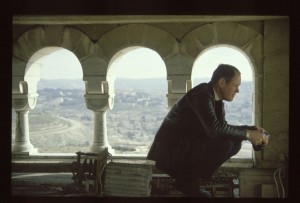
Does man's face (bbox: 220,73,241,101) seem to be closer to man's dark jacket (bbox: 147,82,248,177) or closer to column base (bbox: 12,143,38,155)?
man's dark jacket (bbox: 147,82,248,177)

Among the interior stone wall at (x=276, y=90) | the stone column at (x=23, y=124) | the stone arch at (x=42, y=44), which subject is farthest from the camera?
the stone column at (x=23, y=124)

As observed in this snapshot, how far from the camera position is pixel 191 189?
7871 millimetres

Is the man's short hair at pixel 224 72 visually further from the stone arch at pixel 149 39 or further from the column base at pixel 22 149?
the column base at pixel 22 149

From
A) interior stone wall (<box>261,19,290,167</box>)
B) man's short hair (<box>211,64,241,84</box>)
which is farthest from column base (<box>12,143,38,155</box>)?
interior stone wall (<box>261,19,290,167</box>)

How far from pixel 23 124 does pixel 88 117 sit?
0.91m

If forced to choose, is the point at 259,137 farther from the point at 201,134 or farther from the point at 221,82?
the point at 221,82

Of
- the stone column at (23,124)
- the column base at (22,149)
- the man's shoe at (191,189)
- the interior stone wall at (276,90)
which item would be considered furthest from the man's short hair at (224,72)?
the column base at (22,149)

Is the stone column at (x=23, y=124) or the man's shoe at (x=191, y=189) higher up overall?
the stone column at (x=23, y=124)

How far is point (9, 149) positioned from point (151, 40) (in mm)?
2317

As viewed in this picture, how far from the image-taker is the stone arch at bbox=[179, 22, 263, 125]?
26.1 ft

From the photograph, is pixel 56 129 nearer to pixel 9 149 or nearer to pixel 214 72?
pixel 9 149

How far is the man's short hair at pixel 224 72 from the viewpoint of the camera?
7.85 m

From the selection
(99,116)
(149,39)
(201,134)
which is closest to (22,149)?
(99,116)
